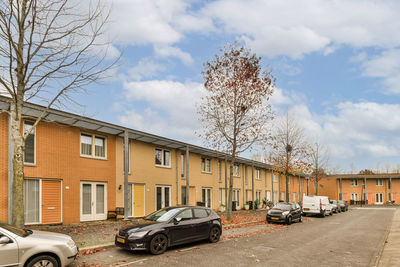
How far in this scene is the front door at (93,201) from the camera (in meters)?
17.7

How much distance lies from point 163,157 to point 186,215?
12.1 metres

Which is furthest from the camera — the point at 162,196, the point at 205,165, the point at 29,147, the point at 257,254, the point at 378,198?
the point at 378,198

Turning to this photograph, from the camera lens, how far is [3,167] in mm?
14164

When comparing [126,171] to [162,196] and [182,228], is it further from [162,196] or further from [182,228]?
[182,228]

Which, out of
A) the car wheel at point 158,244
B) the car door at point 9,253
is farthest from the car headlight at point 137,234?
the car door at point 9,253

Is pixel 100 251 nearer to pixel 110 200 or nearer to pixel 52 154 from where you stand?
pixel 52 154

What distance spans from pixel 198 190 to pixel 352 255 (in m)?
17.9

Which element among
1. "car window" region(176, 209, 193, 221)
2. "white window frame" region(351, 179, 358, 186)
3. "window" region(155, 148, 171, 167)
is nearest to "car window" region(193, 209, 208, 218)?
"car window" region(176, 209, 193, 221)

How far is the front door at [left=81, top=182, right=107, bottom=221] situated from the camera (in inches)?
696

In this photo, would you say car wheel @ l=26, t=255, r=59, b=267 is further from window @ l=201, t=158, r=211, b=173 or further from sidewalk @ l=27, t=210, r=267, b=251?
window @ l=201, t=158, r=211, b=173

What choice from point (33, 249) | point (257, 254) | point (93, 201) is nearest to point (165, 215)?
point (257, 254)

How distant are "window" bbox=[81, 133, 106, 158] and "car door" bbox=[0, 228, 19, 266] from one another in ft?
37.0

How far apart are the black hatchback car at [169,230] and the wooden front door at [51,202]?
6355 millimetres

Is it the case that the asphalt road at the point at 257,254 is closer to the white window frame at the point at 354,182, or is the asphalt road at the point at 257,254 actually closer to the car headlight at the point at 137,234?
the car headlight at the point at 137,234
